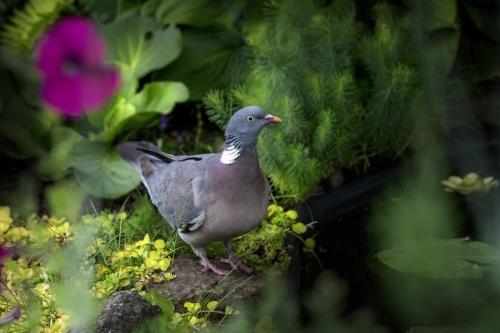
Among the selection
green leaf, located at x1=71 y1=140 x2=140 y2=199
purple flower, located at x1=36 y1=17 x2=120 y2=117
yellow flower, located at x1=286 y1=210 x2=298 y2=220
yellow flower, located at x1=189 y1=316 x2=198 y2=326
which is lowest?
green leaf, located at x1=71 y1=140 x2=140 y2=199

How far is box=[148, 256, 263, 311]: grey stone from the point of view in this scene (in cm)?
215

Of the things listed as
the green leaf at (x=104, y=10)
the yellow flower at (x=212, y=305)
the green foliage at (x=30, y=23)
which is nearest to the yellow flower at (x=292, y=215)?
the yellow flower at (x=212, y=305)

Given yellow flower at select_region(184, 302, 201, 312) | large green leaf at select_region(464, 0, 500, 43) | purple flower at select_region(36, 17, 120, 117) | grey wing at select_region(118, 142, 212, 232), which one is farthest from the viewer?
large green leaf at select_region(464, 0, 500, 43)

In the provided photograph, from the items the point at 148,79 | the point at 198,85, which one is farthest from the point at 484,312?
the point at 148,79

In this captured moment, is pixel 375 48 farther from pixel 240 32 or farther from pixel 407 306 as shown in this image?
pixel 407 306

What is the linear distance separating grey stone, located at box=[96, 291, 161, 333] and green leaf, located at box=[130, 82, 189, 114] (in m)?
1.42

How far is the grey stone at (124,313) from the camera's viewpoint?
5.63 ft

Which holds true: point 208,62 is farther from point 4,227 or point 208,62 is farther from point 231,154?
point 231,154

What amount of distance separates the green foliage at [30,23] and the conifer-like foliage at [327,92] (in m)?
0.96

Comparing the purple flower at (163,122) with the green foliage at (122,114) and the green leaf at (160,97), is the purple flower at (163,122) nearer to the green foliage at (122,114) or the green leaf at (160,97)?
the green foliage at (122,114)

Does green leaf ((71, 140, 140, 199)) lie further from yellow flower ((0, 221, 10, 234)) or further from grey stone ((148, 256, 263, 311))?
grey stone ((148, 256, 263, 311))

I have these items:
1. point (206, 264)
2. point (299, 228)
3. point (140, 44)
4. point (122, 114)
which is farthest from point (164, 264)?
point (140, 44)

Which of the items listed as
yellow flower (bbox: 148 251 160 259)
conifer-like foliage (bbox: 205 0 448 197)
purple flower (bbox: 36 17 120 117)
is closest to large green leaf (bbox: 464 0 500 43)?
conifer-like foliage (bbox: 205 0 448 197)

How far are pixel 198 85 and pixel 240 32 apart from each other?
0.34 meters
